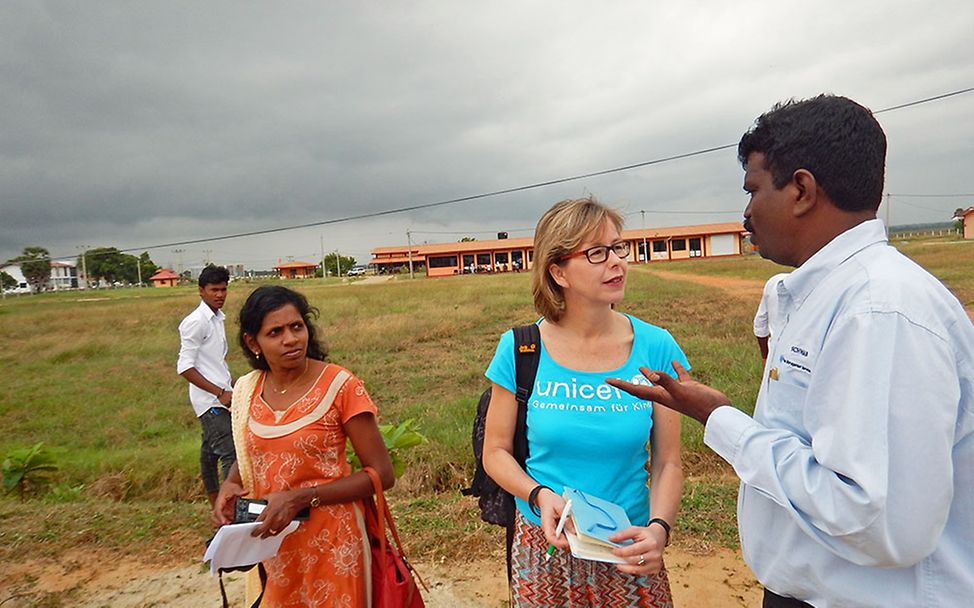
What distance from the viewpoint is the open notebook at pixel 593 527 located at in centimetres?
148

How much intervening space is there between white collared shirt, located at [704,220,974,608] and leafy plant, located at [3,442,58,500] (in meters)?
6.63

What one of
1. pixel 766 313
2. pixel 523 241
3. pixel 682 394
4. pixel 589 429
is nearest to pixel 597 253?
pixel 589 429

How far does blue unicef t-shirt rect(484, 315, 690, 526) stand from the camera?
181cm

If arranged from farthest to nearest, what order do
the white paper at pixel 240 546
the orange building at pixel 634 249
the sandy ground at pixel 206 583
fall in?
the orange building at pixel 634 249, the sandy ground at pixel 206 583, the white paper at pixel 240 546

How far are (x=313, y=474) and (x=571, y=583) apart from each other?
39.6 inches

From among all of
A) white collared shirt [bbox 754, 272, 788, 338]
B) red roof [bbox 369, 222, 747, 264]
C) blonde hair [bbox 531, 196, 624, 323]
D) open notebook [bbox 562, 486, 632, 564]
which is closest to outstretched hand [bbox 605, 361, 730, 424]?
open notebook [bbox 562, 486, 632, 564]

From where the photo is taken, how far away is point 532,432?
6.16ft

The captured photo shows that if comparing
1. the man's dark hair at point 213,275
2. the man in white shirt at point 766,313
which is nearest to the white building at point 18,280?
the man's dark hair at point 213,275

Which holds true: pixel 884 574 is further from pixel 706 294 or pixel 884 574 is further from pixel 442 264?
pixel 442 264

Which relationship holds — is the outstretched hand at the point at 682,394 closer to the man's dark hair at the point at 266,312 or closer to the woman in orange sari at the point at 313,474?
the woman in orange sari at the point at 313,474

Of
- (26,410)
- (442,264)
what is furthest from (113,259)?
(26,410)

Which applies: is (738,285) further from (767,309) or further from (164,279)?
(164,279)

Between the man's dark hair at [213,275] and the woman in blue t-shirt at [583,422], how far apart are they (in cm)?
372

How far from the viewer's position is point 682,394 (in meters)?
1.36
